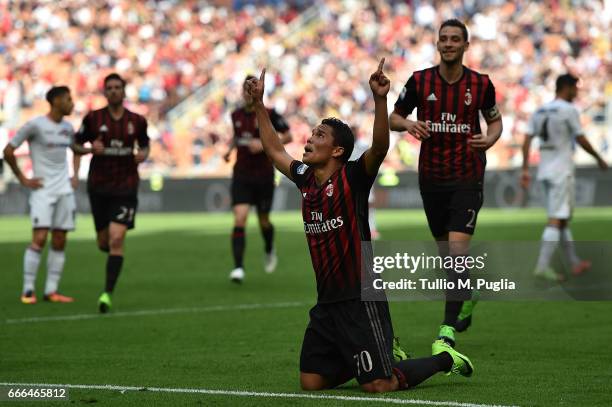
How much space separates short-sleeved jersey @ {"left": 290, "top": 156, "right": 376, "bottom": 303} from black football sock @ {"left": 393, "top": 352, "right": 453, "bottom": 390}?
474 mm

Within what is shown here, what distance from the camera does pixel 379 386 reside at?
6625mm

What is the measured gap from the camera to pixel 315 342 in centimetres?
689

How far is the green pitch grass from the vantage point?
682 cm

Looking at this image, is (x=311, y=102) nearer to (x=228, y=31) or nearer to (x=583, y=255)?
(x=228, y=31)

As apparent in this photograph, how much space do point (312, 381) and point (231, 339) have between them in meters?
2.92

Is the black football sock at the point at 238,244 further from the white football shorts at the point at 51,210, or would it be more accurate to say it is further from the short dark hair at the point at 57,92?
the short dark hair at the point at 57,92

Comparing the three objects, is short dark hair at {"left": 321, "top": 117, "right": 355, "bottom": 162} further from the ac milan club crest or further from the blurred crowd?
the blurred crowd

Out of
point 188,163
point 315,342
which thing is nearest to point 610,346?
point 315,342

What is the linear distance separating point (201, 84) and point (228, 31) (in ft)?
8.16

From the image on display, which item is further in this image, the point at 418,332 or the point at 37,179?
the point at 37,179

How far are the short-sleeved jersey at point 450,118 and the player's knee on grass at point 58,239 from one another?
5357mm

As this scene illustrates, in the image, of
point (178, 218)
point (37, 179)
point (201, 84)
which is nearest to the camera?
point (37, 179)

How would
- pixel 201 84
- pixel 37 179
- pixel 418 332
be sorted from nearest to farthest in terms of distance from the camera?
pixel 418 332, pixel 37 179, pixel 201 84

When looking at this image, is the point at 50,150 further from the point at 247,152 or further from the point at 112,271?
the point at 247,152
